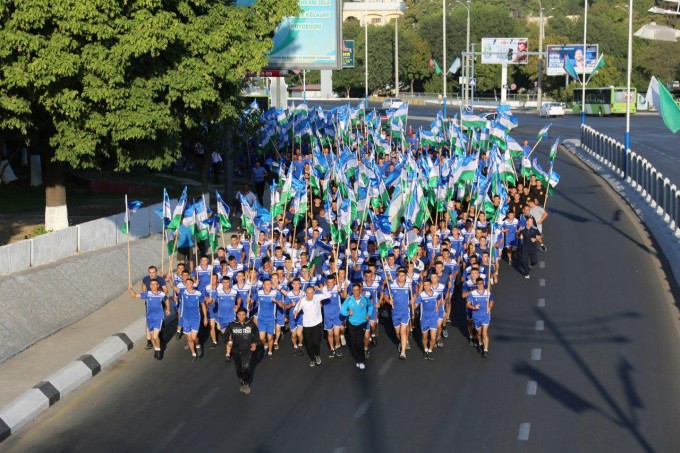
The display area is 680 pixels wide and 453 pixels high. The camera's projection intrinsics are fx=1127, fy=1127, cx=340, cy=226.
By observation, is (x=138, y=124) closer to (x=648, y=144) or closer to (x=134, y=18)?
(x=134, y=18)

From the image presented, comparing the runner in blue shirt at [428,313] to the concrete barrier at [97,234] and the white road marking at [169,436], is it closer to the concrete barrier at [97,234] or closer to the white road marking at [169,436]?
the white road marking at [169,436]

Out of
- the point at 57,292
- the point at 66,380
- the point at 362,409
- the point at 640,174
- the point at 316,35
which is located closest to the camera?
the point at 362,409

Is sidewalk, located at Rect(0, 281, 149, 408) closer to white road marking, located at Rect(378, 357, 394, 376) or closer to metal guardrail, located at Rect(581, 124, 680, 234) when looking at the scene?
white road marking, located at Rect(378, 357, 394, 376)

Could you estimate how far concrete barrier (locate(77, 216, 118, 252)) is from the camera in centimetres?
2341

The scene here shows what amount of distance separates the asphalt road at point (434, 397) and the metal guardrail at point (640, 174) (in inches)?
286

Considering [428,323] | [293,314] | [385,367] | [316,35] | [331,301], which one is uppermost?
[316,35]

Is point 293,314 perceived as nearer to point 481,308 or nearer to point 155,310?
point 155,310

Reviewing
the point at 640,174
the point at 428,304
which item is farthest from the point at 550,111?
the point at 428,304

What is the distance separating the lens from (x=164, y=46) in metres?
20.9

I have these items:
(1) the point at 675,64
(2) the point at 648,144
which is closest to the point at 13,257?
(2) the point at 648,144

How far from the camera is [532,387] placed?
16391 millimetres

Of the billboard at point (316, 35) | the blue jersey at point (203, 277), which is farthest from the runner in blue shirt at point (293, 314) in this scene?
the billboard at point (316, 35)

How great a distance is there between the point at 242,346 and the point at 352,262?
17.7ft

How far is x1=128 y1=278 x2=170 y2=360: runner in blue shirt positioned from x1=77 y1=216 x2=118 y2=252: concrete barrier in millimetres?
5609
